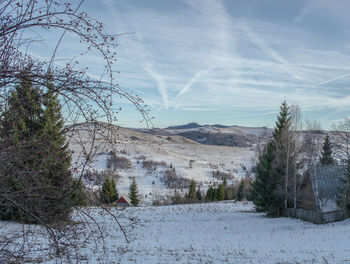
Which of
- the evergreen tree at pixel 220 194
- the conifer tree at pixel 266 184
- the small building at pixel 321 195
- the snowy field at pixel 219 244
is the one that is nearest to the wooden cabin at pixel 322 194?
the small building at pixel 321 195

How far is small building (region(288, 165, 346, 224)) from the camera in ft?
74.6

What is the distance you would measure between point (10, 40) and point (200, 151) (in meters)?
147

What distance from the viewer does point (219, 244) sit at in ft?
48.5

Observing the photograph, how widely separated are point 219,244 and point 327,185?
51.5 feet

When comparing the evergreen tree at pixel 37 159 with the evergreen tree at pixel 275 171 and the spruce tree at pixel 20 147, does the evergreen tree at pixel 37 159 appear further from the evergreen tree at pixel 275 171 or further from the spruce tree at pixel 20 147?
the evergreen tree at pixel 275 171

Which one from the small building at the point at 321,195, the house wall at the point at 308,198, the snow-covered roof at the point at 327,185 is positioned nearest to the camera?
the small building at the point at 321,195

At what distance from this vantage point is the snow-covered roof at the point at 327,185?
2331 centimetres

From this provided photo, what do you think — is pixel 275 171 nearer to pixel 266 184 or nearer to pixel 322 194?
pixel 266 184

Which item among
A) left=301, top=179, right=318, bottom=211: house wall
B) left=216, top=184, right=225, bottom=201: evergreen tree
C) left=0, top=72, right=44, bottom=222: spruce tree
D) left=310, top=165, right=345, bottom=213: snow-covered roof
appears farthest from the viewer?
left=216, top=184, right=225, bottom=201: evergreen tree

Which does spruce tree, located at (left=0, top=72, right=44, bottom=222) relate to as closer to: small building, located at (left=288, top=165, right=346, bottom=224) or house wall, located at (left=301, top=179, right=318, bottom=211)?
small building, located at (left=288, top=165, right=346, bottom=224)

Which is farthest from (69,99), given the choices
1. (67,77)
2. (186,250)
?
(186,250)

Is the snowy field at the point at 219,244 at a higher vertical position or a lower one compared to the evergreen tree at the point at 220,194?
higher

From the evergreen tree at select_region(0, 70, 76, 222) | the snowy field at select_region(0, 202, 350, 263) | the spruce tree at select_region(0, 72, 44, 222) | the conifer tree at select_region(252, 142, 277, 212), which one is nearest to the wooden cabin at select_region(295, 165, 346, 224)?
the snowy field at select_region(0, 202, 350, 263)

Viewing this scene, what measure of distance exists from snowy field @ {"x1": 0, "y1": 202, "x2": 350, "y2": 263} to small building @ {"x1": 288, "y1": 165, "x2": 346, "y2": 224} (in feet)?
3.53
